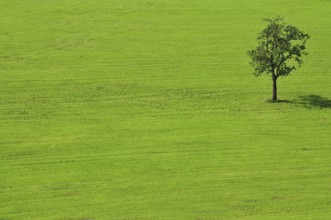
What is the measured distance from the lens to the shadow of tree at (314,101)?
71.0 m

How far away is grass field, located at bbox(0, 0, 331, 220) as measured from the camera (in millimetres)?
Result: 51094

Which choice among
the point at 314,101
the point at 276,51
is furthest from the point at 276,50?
the point at 314,101

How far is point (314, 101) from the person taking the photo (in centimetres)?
7238

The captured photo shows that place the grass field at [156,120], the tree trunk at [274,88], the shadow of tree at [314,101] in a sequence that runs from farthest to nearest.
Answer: the tree trunk at [274,88] → the shadow of tree at [314,101] → the grass field at [156,120]

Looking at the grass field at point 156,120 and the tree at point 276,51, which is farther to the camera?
the tree at point 276,51

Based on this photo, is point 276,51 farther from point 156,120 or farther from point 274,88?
point 156,120

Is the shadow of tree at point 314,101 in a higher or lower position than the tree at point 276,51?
lower

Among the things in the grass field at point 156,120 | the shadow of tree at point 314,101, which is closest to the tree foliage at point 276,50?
the grass field at point 156,120

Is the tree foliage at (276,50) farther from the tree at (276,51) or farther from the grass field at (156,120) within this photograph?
the grass field at (156,120)

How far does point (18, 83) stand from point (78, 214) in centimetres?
3131

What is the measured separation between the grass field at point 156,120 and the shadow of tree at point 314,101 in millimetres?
195

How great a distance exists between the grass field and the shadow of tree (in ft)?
0.64

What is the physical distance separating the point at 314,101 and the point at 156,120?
1600 cm

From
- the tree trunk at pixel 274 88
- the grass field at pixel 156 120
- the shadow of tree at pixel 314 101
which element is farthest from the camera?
the tree trunk at pixel 274 88
